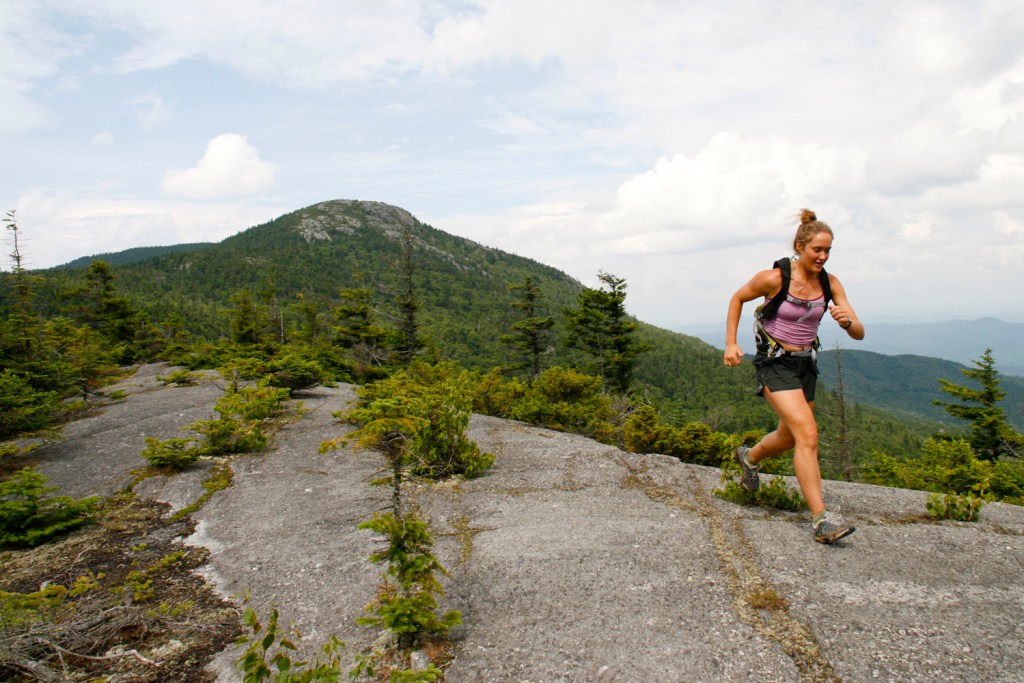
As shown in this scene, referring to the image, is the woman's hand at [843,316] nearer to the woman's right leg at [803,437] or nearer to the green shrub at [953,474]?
the woman's right leg at [803,437]

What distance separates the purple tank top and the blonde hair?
397 mm

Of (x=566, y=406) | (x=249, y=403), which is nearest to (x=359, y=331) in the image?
(x=566, y=406)

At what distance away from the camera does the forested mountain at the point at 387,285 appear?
6944cm

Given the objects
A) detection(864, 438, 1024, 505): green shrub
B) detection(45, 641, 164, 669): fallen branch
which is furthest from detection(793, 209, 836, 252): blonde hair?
detection(45, 641, 164, 669): fallen branch

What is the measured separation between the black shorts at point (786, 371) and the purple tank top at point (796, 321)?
0.43 feet

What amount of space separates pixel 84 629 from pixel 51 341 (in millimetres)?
22917

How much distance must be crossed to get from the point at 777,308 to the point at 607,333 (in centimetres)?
2418

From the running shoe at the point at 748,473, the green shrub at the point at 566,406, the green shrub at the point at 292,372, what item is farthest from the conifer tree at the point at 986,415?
the green shrub at the point at 292,372

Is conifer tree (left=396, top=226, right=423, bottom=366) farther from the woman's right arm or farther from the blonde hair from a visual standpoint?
the blonde hair

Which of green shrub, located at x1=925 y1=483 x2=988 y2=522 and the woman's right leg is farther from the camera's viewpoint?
green shrub, located at x1=925 y1=483 x2=988 y2=522

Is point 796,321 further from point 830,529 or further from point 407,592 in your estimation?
point 407,592

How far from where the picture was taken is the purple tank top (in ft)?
12.4

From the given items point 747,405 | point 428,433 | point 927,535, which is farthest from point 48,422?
point 747,405

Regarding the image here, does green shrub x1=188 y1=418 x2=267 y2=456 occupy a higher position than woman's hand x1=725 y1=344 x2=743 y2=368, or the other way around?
woman's hand x1=725 y1=344 x2=743 y2=368
